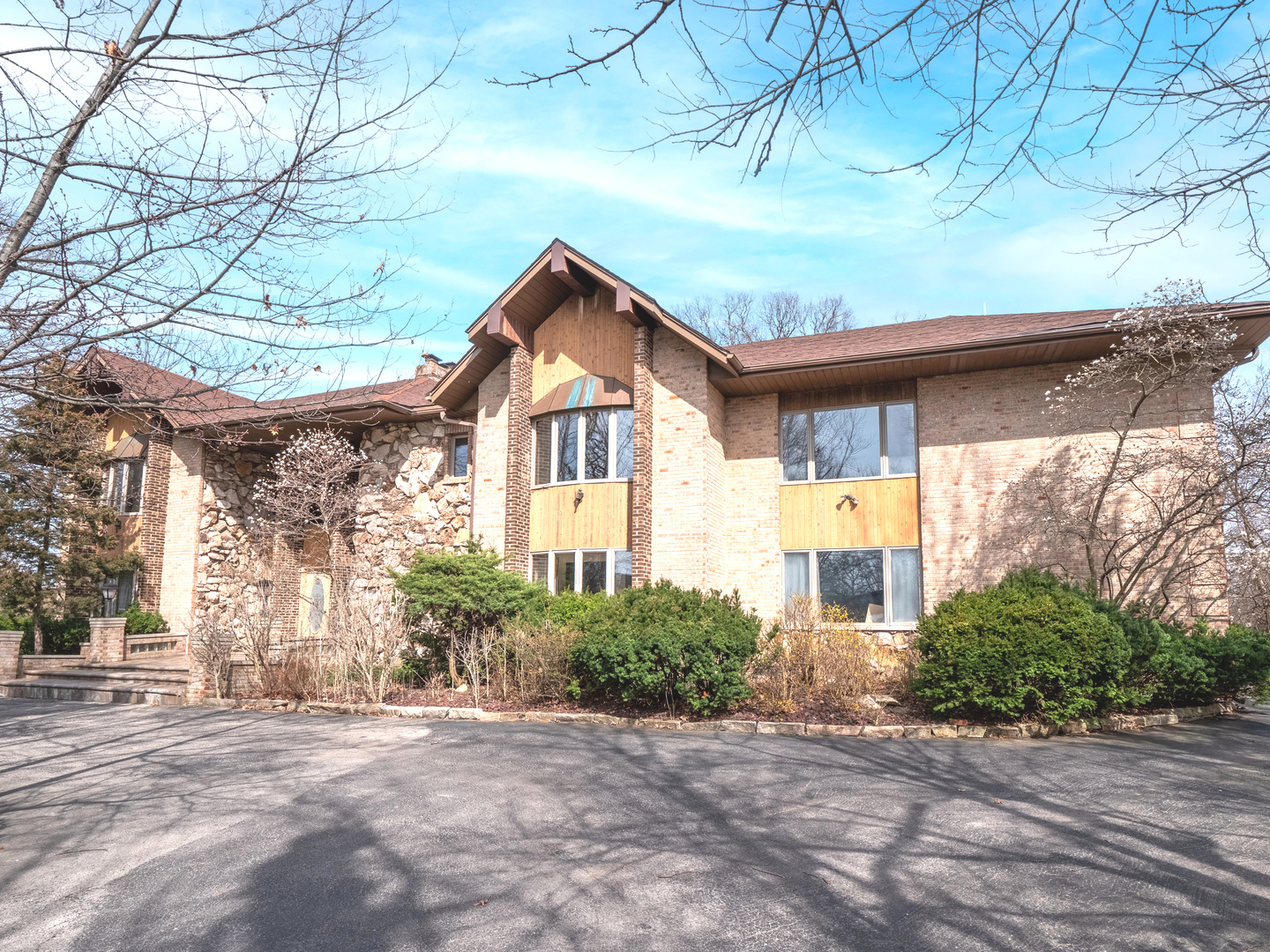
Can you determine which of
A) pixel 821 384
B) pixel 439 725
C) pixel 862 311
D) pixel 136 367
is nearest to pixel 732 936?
pixel 136 367

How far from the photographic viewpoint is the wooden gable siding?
54.5 feet

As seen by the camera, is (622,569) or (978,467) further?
(622,569)

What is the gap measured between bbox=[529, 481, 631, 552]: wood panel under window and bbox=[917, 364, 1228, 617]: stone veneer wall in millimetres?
5550

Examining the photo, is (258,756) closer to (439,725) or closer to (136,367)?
(439,725)

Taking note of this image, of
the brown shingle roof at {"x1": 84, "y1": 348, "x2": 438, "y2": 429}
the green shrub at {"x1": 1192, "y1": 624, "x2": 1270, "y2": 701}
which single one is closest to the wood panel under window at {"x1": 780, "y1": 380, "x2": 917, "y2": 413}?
the green shrub at {"x1": 1192, "y1": 624, "x2": 1270, "y2": 701}

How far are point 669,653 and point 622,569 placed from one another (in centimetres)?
551

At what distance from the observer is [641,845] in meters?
5.65

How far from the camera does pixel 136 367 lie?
6.24 metres

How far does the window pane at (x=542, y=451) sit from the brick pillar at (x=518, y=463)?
0.59 ft

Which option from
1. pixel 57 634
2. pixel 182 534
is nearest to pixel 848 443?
pixel 182 534

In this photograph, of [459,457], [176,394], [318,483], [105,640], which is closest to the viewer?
[176,394]

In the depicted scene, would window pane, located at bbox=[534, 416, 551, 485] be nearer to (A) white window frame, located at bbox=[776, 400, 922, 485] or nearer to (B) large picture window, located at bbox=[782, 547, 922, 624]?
(A) white window frame, located at bbox=[776, 400, 922, 485]

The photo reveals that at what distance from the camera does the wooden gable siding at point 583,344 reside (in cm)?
1661

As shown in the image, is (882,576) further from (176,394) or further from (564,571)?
(176,394)
